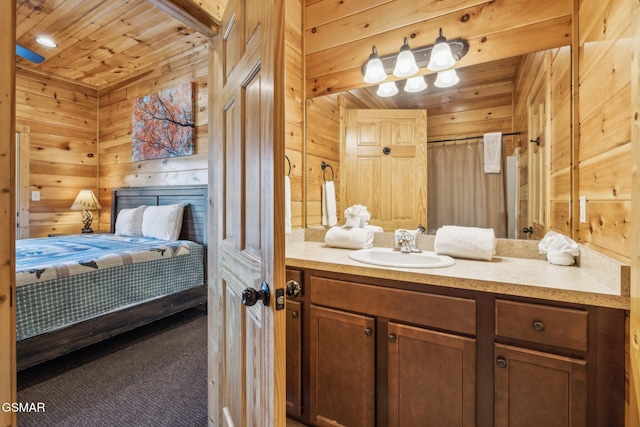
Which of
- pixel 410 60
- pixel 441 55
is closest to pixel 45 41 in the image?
pixel 410 60

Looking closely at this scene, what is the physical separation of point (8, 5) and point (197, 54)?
2952 mm

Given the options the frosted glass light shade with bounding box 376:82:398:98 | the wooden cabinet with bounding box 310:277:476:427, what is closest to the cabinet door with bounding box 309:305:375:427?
the wooden cabinet with bounding box 310:277:476:427

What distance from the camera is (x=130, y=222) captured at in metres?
3.47

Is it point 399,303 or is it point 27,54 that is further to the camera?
point 27,54

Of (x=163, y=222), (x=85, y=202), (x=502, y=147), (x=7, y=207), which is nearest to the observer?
(x=7, y=207)

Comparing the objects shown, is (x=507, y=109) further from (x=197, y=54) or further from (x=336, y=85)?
(x=197, y=54)

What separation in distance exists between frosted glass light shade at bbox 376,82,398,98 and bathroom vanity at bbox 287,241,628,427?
1.15 meters

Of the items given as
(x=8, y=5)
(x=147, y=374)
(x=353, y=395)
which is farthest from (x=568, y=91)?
(x=147, y=374)

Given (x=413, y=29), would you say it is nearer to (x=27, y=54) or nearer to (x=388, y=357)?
(x=388, y=357)

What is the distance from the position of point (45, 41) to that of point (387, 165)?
3.91m

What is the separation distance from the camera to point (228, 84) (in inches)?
47.4

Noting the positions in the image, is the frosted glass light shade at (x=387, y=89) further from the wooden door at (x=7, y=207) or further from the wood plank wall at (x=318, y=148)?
the wooden door at (x=7, y=207)

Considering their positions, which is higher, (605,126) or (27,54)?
(27,54)

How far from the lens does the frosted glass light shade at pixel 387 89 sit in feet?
6.14
